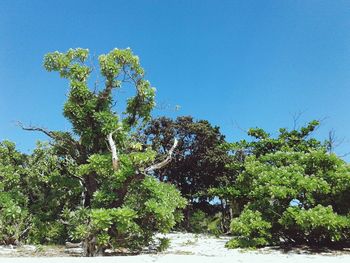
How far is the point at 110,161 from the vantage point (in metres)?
9.45

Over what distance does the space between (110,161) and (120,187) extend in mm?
690

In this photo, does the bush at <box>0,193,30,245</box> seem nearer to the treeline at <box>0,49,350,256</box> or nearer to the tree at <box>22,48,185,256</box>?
the treeline at <box>0,49,350,256</box>

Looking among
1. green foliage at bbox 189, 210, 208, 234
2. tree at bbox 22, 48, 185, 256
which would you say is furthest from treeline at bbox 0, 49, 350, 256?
green foliage at bbox 189, 210, 208, 234

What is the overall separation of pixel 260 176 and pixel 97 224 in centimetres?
560

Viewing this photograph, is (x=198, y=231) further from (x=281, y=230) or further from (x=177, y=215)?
(x=177, y=215)

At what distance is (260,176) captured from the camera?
38.8ft

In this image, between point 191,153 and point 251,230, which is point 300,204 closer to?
point 251,230

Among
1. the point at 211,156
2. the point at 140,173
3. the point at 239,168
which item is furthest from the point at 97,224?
the point at 211,156

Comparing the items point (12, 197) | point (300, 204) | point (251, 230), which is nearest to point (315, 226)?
point (300, 204)

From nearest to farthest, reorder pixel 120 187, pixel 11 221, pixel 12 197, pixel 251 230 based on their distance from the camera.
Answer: pixel 120 187, pixel 251 230, pixel 12 197, pixel 11 221

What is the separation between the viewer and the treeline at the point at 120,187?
9.14 metres

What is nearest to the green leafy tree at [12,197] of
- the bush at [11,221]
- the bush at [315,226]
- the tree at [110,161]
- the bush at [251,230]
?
the bush at [11,221]

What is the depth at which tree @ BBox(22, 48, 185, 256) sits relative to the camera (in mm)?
8859

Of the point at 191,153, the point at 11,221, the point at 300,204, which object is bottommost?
the point at 11,221
